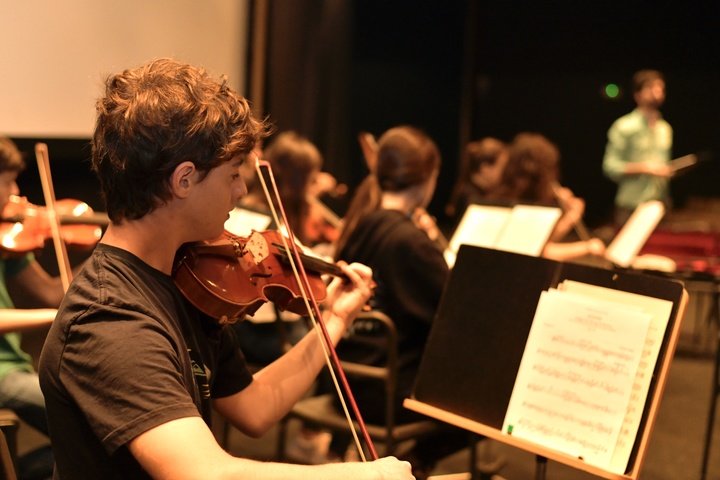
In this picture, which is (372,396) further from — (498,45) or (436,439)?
(498,45)

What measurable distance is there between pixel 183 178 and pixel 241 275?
34 centimetres

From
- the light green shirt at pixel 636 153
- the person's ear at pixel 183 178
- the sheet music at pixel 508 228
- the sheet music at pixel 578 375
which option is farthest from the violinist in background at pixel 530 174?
the person's ear at pixel 183 178

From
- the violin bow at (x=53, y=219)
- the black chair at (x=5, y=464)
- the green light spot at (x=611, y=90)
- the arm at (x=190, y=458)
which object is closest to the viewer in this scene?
the arm at (x=190, y=458)

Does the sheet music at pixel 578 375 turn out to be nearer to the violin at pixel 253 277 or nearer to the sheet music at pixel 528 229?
the violin at pixel 253 277

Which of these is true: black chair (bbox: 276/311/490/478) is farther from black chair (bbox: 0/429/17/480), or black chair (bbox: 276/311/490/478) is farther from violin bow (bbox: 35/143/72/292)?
black chair (bbox: 0/429/17/480)

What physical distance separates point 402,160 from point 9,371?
4.22 ft

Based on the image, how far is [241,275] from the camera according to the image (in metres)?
1.42

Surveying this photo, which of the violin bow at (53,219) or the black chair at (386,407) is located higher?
the violin bow at (53,219)

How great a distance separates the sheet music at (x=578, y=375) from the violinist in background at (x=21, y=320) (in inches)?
43.3

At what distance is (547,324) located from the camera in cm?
159

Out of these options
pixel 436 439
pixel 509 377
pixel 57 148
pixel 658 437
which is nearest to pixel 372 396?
pixel 436 439

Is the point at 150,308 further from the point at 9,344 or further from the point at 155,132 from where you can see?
the point at 9,344

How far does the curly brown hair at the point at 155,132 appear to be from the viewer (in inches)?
43.2

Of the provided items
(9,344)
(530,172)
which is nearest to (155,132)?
(9,344)
